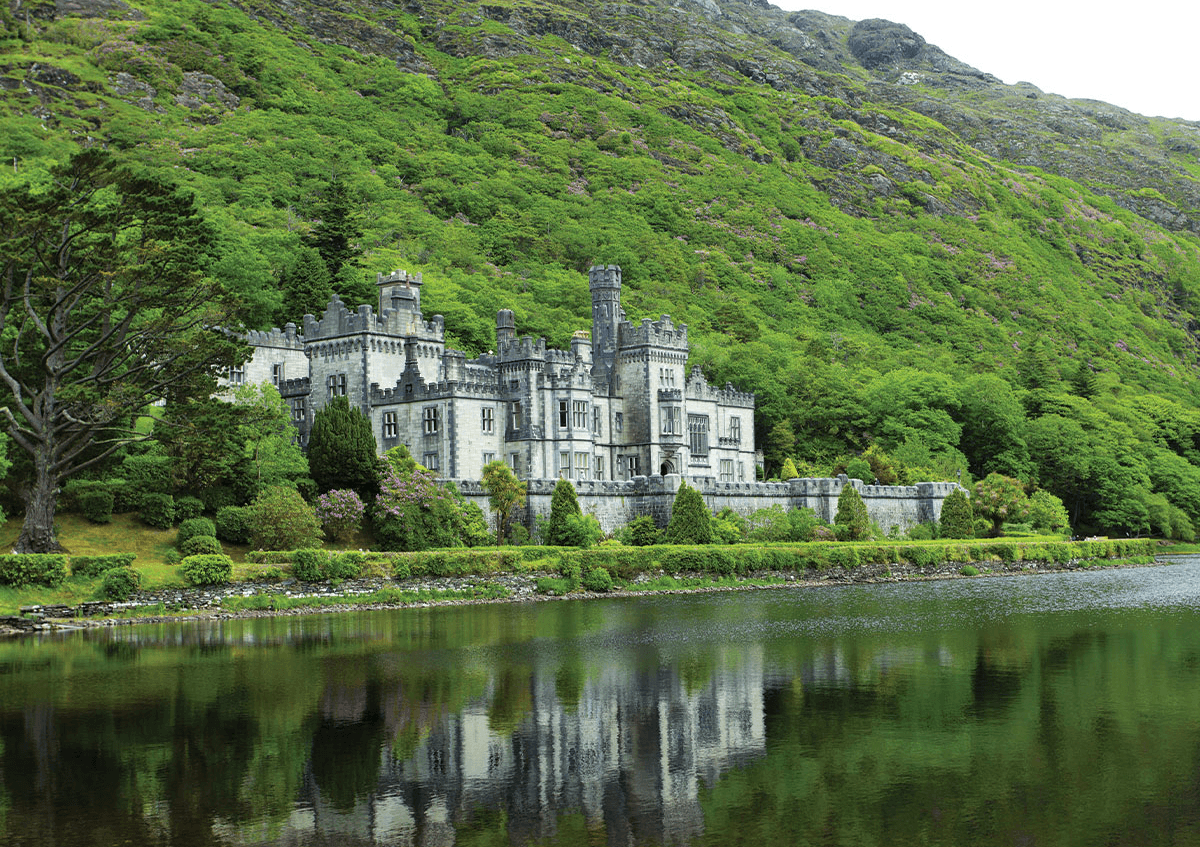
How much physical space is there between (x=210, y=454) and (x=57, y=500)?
298 inches

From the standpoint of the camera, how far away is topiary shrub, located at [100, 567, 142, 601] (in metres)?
46.3

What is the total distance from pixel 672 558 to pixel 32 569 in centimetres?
2937

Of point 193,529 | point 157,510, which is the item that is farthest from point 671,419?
point 157,510

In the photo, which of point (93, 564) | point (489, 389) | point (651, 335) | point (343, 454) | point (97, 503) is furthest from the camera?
point (651, 335)

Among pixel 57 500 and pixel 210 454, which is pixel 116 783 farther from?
pixel 57 500

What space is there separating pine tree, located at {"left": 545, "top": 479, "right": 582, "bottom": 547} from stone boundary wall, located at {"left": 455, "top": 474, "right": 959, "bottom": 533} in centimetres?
165

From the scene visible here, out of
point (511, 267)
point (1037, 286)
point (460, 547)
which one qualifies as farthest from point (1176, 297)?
point (460, 547)

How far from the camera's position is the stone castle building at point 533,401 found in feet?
233

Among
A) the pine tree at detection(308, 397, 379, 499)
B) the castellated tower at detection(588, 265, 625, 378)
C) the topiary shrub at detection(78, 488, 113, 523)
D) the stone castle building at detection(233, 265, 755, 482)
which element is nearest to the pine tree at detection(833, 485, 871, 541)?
the stone castle building at detection(233, 265, 755, 482)

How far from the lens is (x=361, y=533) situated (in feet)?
203

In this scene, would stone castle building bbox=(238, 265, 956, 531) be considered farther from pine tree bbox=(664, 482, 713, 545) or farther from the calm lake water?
the calm lake water

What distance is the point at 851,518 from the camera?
76.6 m

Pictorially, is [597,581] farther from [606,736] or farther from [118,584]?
[606,736]

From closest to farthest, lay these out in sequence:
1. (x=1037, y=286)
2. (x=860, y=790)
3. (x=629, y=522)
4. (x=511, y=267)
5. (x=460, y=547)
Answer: (x=860, y=790)
(x=460, y=547)
(x=629, y=522)
(x=511, y=267)
(x=1037, y=286)
